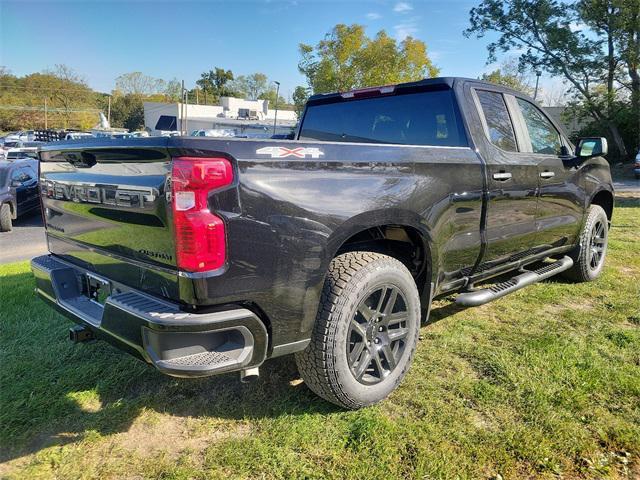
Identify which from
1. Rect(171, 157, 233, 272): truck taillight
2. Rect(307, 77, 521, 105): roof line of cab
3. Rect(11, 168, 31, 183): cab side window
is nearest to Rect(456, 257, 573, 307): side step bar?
Rect(307, 77, 521, 105): roof line of cab

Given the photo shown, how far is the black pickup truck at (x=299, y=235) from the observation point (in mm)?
2055

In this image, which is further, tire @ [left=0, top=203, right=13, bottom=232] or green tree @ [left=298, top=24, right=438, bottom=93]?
green tree @ [left=298, top=24, right=438, bottom=93]

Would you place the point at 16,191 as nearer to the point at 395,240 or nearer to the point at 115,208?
the point at 115,208

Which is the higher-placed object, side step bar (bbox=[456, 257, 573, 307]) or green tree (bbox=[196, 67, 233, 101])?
green tree (bbox=[196, 67, 233, 101])

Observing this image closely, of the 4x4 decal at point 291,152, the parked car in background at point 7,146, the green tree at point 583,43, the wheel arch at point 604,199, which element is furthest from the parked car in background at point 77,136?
the green tree at point 583,43

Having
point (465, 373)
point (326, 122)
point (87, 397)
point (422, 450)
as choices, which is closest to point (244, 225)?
point (422, 450)

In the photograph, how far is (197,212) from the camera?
78.8 inches

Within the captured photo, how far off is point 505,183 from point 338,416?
6.81ft

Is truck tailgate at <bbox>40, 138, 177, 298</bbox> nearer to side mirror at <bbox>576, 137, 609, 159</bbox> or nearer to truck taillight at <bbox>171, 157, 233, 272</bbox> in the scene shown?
truck taillight at <bbox>171, 157, 233, 272</bbox>

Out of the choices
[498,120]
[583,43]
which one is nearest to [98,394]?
[498,120]

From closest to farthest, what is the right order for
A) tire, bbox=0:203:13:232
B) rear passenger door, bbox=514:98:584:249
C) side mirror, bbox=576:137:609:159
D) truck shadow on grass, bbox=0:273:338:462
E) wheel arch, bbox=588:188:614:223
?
truck shadow on grass, bbox=0:273:338:462 → rear passenger door, bbox=514:98:584:249 → side mirror, bbox=576:137:609:159 → wheel arch, bbox=588:188:614:223 → tire, bbox=0:203:13:232

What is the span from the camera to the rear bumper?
6.68ft

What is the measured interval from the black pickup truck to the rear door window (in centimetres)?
A: 1

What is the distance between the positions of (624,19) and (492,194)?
18902 mm
